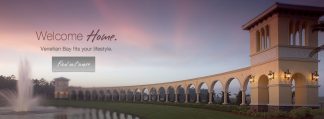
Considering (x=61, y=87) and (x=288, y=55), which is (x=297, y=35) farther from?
(x=61, y=87)

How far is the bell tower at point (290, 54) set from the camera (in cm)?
2142

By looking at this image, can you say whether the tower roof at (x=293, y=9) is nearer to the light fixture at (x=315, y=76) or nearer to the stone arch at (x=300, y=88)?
the light fixture at (x=315, y=76)

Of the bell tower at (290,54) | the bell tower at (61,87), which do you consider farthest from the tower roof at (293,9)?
the bell tower at (61,87)

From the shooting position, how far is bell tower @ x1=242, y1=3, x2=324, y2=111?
21422mm

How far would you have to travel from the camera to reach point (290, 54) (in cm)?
2167

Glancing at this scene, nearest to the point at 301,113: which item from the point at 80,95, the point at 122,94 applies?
the point at 122,94

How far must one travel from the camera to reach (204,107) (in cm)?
3089

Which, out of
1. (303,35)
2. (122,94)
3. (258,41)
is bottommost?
(122,94)

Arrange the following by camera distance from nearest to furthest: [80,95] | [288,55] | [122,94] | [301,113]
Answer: [301,113]
[288,55]
[122,94]
[80,95]

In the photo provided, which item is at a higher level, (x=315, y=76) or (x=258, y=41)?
(x=258, y=41)

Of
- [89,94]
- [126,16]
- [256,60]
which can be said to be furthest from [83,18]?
[89,94]

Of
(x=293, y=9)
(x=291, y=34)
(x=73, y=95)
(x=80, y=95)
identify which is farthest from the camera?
(x=80, y=95)

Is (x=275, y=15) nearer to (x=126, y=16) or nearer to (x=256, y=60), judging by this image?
(x=256, y=60)

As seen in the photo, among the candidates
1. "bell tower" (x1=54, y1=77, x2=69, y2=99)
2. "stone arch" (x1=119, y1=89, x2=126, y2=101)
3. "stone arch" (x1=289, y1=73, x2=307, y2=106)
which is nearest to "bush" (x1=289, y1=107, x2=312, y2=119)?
"stone arch" (x1=289, y1=73, x2=307, y2=106)
